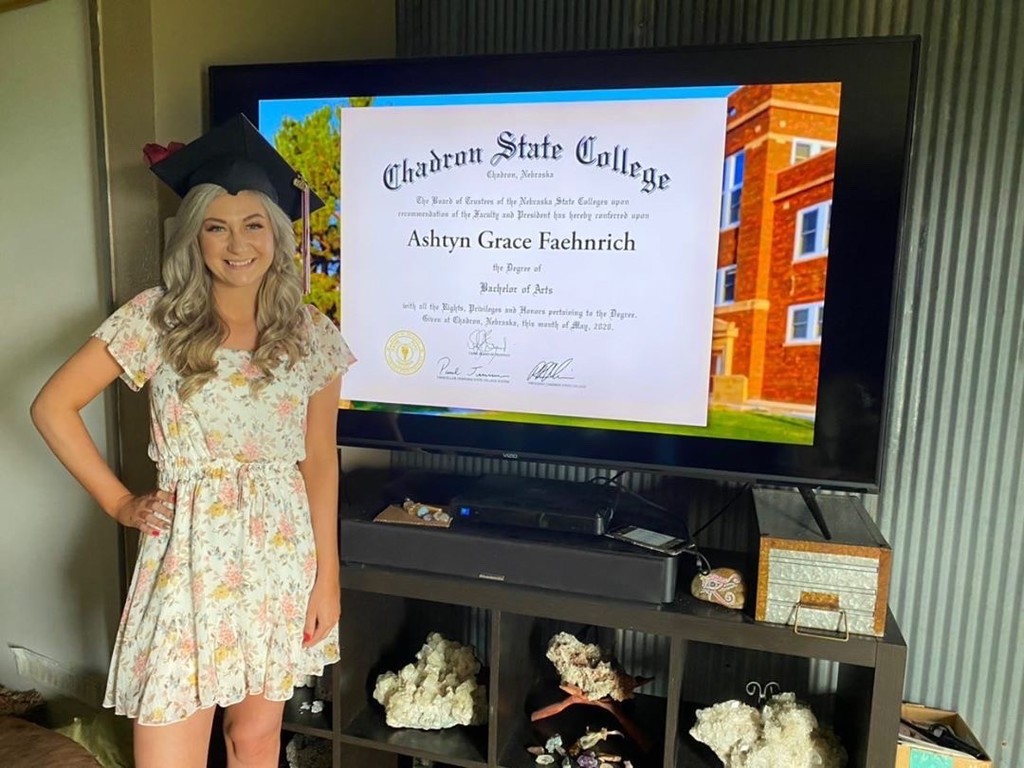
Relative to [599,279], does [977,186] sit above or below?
above

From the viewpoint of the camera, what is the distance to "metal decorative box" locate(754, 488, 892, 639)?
4.50ft

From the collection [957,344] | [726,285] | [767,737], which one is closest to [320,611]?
[767,737]

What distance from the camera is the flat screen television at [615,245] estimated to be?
1432mm

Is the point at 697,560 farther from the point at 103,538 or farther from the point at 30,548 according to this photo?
the point at 30,548

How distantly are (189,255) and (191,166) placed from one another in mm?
149

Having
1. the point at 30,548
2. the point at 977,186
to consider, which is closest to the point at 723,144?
the point at 977,186

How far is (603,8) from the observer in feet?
6.12

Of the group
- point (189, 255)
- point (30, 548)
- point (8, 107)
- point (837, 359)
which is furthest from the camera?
point (30, 548)

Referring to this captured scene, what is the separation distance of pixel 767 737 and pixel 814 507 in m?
0.42

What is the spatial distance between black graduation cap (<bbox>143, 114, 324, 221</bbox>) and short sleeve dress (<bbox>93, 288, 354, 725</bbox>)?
0.20 meters

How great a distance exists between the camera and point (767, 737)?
4.90 ft
